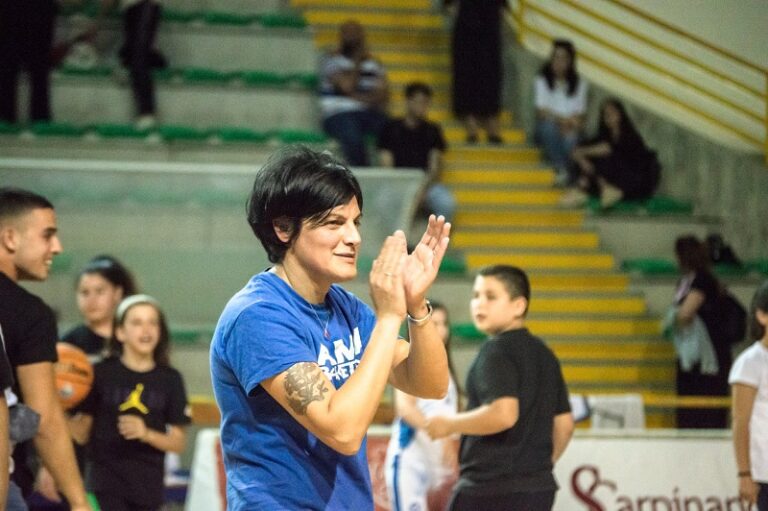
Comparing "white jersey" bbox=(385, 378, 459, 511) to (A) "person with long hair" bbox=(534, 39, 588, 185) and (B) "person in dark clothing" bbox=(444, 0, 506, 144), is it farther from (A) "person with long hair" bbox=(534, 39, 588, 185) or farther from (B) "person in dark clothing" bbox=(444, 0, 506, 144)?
(B) "person in dark clothing" bbox=(444, 0, 506, 144)

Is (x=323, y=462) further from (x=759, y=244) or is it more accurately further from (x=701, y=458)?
(x=759, y=244)

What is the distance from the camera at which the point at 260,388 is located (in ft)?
10.3

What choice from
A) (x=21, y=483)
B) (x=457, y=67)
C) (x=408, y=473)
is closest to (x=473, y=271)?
(x=457, y=67)

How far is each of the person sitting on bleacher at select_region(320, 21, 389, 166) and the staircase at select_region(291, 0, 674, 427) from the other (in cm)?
109

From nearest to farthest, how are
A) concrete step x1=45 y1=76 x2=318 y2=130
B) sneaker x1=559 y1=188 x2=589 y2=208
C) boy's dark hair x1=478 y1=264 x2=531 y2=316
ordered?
boy's dark hair x1=478 y1=264 x2=531 y2=316, concrete step x1=45 y1=76 x2=318 y2=130, sneaker x1=559 y1=188 x2=589 y2=208

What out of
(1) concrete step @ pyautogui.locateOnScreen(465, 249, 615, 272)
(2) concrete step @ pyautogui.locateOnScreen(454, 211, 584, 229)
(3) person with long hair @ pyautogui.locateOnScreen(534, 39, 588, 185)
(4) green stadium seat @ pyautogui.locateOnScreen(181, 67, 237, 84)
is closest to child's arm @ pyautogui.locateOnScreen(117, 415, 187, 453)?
(1) concrete step @ pyautogui.locateOnScreen(465, 249, 615, 272)

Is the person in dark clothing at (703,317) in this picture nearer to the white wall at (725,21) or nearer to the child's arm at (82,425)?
the white wall at (725,21)

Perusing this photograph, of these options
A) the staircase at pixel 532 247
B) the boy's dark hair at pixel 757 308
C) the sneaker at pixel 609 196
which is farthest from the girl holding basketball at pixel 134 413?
the sneaker at pixel 609 196

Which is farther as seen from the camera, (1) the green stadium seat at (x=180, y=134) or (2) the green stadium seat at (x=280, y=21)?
(2) the green stadium seat at (x=280, y=21)

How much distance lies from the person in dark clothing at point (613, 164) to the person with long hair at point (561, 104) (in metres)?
0.29

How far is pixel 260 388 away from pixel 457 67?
10.4 m

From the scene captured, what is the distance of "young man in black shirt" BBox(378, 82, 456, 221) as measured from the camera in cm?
1166

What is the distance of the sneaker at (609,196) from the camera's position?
12.7m

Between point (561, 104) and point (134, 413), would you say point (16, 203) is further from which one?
point (561, 104)
